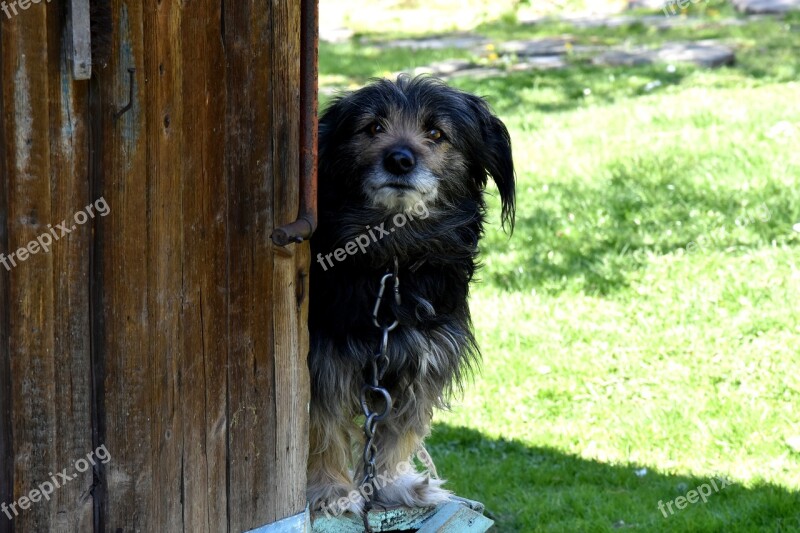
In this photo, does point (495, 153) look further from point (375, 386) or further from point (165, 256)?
point (165, 256)

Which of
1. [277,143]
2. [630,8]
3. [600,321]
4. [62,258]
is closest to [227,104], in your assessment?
[277,143]

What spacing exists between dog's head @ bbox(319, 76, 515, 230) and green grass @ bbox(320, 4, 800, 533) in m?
1.67

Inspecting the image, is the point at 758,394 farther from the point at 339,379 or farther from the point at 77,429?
the point at 77,429

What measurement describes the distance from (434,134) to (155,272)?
138cm

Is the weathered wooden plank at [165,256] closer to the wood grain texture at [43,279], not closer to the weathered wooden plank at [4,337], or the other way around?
the wood grain texture at [43,279]

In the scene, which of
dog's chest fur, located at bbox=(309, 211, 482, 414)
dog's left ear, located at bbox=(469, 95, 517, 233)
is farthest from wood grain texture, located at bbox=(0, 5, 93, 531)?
dog's left ear, located at bbox=(469, 95, 517, 233)

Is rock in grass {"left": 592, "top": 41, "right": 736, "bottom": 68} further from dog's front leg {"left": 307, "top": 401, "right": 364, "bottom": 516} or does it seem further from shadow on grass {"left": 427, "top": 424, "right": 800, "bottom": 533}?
dog's front leg {"left": 307, "top": 401, "right": 364, "bottom": 516}

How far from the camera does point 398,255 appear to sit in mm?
3758

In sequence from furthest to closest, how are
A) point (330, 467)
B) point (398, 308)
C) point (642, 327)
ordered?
point (642, 327) → point (330, 467) → point (398, 308)

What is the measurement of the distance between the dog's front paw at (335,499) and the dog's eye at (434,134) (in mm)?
1273

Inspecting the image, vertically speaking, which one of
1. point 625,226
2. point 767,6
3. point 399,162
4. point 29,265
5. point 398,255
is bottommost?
point 625,226

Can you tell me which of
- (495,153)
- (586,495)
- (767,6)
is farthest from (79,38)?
(767,6)

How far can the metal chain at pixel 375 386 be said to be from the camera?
345 centimetres

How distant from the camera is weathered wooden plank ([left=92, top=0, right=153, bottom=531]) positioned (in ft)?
8.77
